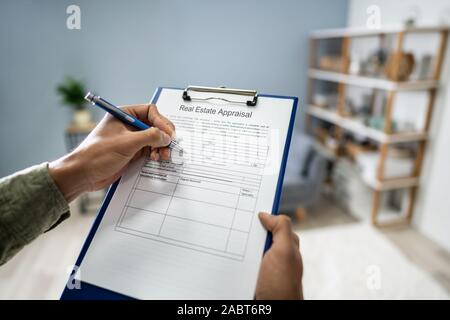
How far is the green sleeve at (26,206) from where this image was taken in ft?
1.64

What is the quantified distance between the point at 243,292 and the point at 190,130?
30 cm

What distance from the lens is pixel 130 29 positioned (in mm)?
1188

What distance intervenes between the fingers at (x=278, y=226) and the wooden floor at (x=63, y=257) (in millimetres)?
1416

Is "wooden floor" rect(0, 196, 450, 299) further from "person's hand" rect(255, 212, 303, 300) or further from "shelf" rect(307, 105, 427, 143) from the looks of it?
"person's hand" rect(255, 212, 303, 300)

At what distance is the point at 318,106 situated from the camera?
2.56 metres

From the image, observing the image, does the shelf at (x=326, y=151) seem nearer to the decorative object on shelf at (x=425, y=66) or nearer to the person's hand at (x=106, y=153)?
the decorative object on shelf at (x=425, y=66)

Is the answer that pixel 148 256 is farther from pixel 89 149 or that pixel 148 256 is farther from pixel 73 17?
pixel 73 17

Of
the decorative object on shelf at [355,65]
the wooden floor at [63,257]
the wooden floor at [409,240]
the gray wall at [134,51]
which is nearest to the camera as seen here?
the gray wall at [134,51]

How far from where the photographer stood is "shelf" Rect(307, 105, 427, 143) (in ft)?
6.20

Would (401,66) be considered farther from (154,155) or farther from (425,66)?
(154,155)

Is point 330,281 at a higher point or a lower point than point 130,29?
lower

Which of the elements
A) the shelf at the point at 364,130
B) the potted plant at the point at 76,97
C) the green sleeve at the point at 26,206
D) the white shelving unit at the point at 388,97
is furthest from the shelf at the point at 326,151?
the green sleeve at the point at 26,206

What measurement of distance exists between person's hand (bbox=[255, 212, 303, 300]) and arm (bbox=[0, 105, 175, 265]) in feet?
0.83
